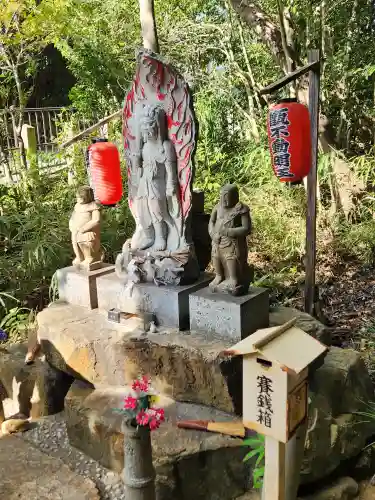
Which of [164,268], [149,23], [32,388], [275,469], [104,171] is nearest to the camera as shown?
[275,469]

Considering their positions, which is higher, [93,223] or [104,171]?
[104,171]

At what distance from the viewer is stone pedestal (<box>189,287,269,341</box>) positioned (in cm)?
354

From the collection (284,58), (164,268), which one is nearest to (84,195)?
(164,268)

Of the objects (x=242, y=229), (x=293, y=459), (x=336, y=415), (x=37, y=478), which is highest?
(x=242, y=229)

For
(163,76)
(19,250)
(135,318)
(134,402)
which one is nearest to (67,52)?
(19,250)

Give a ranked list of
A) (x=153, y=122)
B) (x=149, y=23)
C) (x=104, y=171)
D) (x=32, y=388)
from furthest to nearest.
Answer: (x=149, y=23), (x=104, y=171), (x=32, y=388), (x=153, y=122)

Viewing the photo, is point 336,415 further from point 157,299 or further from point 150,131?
point 150,131

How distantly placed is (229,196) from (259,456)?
1874mm

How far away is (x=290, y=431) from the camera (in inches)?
83.7

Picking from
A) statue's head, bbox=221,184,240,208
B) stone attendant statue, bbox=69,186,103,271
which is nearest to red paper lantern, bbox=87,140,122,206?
stone attendant statue, bbox=69,186,103,271

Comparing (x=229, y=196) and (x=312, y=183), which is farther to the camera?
(x=312, y=183)

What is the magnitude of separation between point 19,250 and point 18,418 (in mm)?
3086

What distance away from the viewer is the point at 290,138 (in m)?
4.46

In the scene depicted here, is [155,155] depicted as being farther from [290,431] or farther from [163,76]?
[290,431]
